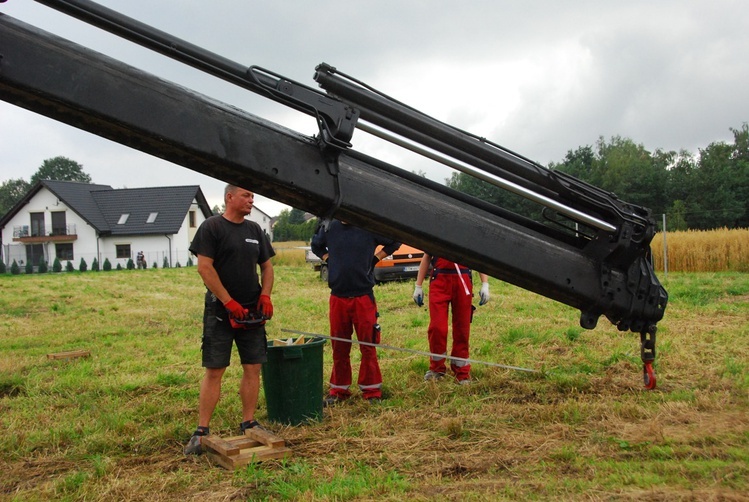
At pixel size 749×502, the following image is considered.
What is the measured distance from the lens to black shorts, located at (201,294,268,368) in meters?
4.86

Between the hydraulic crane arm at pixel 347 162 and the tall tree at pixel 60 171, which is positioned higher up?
the tall tree at pixel 60 171

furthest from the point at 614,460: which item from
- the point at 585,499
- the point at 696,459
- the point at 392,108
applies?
the point at 392,108

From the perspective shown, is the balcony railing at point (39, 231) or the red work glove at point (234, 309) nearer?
the red work glove at point (234, 309)

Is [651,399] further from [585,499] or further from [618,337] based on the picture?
[618,337]

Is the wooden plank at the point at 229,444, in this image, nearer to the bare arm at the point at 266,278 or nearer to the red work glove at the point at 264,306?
the red work glove at the point at 264,306

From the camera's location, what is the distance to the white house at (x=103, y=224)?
49.1 m

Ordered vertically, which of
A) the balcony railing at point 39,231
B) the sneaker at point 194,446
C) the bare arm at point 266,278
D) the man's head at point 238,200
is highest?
the balcony railing at point 39,231

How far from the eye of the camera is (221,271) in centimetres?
492

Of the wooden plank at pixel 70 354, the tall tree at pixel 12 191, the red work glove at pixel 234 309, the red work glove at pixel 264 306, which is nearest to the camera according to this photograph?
the red work glove at pixel 234 309

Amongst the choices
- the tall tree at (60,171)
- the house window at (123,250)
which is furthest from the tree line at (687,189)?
the tall tree at (60,171)

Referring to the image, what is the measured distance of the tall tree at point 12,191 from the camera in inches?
3841

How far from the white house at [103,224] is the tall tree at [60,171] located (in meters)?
49.9

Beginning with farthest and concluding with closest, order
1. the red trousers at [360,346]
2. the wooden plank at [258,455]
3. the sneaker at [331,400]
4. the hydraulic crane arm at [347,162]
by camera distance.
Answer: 1. the red trousers at [360,346]
2. the sneaker at [331,400]
3. the wooden plank at [258,455]
4. the hydraulic crane arm at [347,162]

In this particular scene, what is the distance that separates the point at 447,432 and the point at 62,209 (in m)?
52.7
